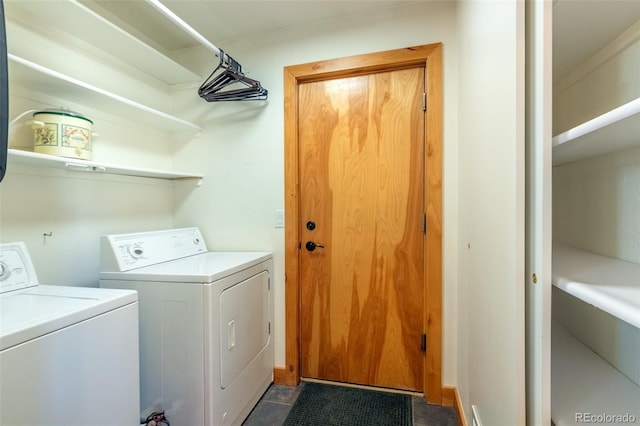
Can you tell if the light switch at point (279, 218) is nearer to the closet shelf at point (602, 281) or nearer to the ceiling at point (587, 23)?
the closet shelf at point (602, 281)

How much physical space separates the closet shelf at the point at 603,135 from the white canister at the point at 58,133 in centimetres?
188

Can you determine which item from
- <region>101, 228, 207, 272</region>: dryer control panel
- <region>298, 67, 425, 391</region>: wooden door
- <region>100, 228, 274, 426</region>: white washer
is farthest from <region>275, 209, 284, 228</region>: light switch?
<region>101, 228, 207, 272</region>: dryer control panel

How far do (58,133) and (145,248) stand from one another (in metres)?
0.69

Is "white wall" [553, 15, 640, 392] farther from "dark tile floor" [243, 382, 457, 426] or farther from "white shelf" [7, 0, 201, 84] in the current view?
"white shelf" [7, 0, 201, 84]

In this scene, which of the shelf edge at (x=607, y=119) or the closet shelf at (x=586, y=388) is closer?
the shelf edge at (x=607, y=119)

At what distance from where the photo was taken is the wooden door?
1.79m

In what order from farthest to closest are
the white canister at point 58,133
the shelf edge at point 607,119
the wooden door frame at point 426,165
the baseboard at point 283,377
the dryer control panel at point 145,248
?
the baseboard at point 283,377 < the wooden door frame at point 426,165 < the dryer control panel at point 145,248 < the white canister at point 58,133 < the shelf edge at point 607,119

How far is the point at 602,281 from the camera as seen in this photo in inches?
25.3

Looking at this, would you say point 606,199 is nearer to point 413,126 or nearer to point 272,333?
point 413,126

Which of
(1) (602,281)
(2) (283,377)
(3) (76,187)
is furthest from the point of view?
(2) (283,377)

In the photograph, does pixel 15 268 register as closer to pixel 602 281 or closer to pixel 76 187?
pixel 76 187

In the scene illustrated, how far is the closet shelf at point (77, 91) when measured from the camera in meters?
1.19

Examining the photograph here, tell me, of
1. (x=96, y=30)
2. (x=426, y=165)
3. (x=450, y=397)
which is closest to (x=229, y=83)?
(x=96, y=30)

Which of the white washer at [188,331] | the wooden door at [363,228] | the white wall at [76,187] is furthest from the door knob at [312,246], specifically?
the white wall at [76,187]
